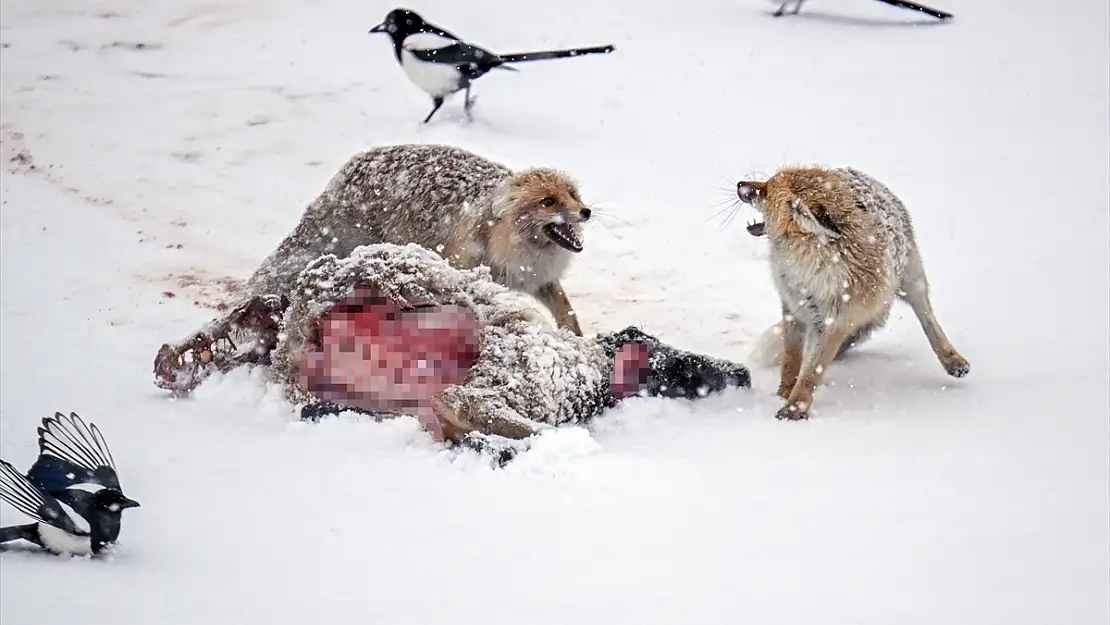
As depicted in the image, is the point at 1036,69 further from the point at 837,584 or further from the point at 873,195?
the point at 837,584

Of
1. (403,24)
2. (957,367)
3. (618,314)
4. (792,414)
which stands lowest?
(618,314)

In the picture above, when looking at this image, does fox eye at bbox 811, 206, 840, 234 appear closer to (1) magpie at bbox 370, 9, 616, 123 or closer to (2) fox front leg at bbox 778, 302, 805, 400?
(2) fox front leg at bbox 778, 302, 805, 400

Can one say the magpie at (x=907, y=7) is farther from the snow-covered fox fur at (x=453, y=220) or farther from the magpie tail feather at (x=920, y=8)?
the snow-covered fox fur at (x=453, y=220)

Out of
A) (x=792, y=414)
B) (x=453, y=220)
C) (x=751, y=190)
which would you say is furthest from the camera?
(x=453, y=220)

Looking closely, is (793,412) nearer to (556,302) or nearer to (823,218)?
(823,218)

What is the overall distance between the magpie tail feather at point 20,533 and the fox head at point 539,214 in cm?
258

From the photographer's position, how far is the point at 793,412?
3980 millimetres

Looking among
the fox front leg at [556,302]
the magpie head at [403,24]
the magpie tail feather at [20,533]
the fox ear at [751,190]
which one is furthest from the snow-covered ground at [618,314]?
the fox ear at [751,190]

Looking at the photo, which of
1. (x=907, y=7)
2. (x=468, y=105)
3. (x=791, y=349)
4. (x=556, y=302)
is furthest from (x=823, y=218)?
(x=907, y=7)

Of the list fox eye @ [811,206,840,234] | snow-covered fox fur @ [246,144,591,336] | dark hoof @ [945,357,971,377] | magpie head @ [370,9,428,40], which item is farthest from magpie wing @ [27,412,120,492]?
magpie head @ [370,9,428,40]

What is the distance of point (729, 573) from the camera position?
256 cm

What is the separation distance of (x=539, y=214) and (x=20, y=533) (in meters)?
2.66

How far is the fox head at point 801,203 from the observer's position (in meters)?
4.14

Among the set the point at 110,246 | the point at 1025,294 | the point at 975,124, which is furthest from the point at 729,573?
the point at 975,124
